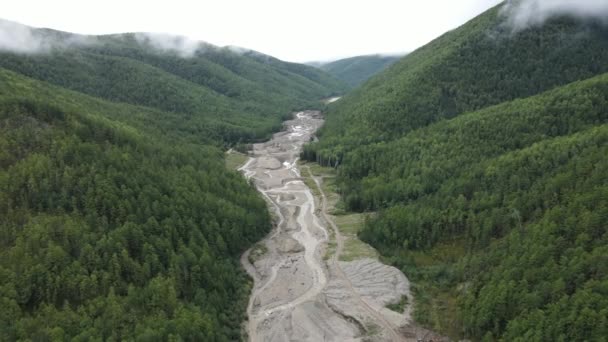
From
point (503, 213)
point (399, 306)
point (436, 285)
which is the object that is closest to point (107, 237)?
point (399, 306)

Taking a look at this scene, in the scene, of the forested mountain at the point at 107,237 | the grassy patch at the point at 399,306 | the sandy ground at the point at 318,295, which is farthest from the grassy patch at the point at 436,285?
the forested mountain at the point at 107,237

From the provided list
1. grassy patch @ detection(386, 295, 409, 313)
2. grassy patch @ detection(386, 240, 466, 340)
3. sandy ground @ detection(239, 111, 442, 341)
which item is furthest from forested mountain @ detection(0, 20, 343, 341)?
grassy patch @ detection(386, 240, 466, 340)

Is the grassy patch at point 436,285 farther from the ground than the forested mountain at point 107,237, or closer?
closer

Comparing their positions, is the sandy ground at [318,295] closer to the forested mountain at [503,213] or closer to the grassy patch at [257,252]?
the grassy patch at [257,252]

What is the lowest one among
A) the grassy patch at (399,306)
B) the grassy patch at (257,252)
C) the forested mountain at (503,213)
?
the grassy patch at (399,306)

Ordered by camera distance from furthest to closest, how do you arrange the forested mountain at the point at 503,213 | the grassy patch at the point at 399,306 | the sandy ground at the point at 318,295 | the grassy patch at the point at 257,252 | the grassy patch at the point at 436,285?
1. the grassy patch at the point at 257,252
2. the grassy patch at the point at 399,306
3. the grassy patch at the point at 436,285
4. the sandy ground at the point at 318,295
5. the forested mountain at the point at 503,213

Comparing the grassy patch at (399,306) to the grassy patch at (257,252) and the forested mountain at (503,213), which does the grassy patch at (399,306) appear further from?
the grassy patch at (257,252)

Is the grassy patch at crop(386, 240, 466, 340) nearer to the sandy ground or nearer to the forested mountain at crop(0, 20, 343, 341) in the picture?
the sandy ground

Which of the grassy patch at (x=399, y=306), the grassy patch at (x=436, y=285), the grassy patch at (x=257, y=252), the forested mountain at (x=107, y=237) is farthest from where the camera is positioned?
the grassy patch at (x=257, y=252)

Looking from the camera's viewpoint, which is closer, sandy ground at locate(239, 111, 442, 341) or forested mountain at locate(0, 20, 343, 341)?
forested mountain at locate(0, 20, 343, 341)

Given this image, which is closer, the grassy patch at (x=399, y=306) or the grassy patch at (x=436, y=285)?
the grassy patch at (x=436, y=285)

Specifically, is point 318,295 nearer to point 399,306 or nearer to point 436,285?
point 399,306
